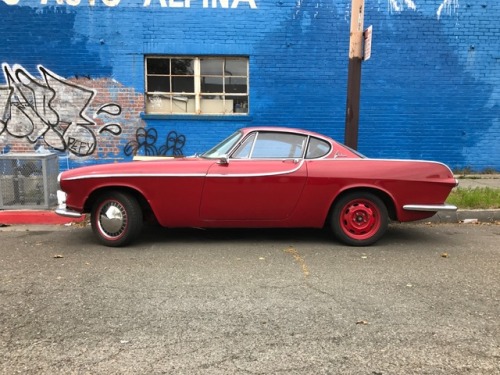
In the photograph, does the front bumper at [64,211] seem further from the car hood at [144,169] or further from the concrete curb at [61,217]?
the concrete curb at [61,217]

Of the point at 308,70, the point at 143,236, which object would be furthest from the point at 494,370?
the point at 308,70

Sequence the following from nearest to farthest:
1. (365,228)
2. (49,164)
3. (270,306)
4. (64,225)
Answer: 1. (270,306)
2. (365,228)
3. (64,225)
4. (49,164)

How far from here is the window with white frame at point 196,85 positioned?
10.4 metres

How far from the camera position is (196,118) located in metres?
10.4

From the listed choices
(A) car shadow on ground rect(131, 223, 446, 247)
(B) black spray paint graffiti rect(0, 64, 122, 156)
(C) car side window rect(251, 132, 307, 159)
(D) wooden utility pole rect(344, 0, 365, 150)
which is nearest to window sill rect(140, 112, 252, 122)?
(B) black spray paint graffiti rect(0, 64, 122, 156)

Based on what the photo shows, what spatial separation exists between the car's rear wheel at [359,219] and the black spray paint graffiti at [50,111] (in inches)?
270

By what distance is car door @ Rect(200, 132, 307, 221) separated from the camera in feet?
16.7

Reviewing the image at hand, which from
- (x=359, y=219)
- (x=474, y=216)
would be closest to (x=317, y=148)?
(x=359, y=219)

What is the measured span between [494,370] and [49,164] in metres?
6.82

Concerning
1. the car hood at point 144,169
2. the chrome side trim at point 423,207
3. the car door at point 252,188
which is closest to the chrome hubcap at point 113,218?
the car hood at point 144,169

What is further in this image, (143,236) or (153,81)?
(153,81)

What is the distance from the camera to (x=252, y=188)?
511 centimetres

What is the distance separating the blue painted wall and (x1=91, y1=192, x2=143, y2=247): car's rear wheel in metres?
5.35

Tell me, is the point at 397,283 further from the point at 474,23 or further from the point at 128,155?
the point at 474,23
